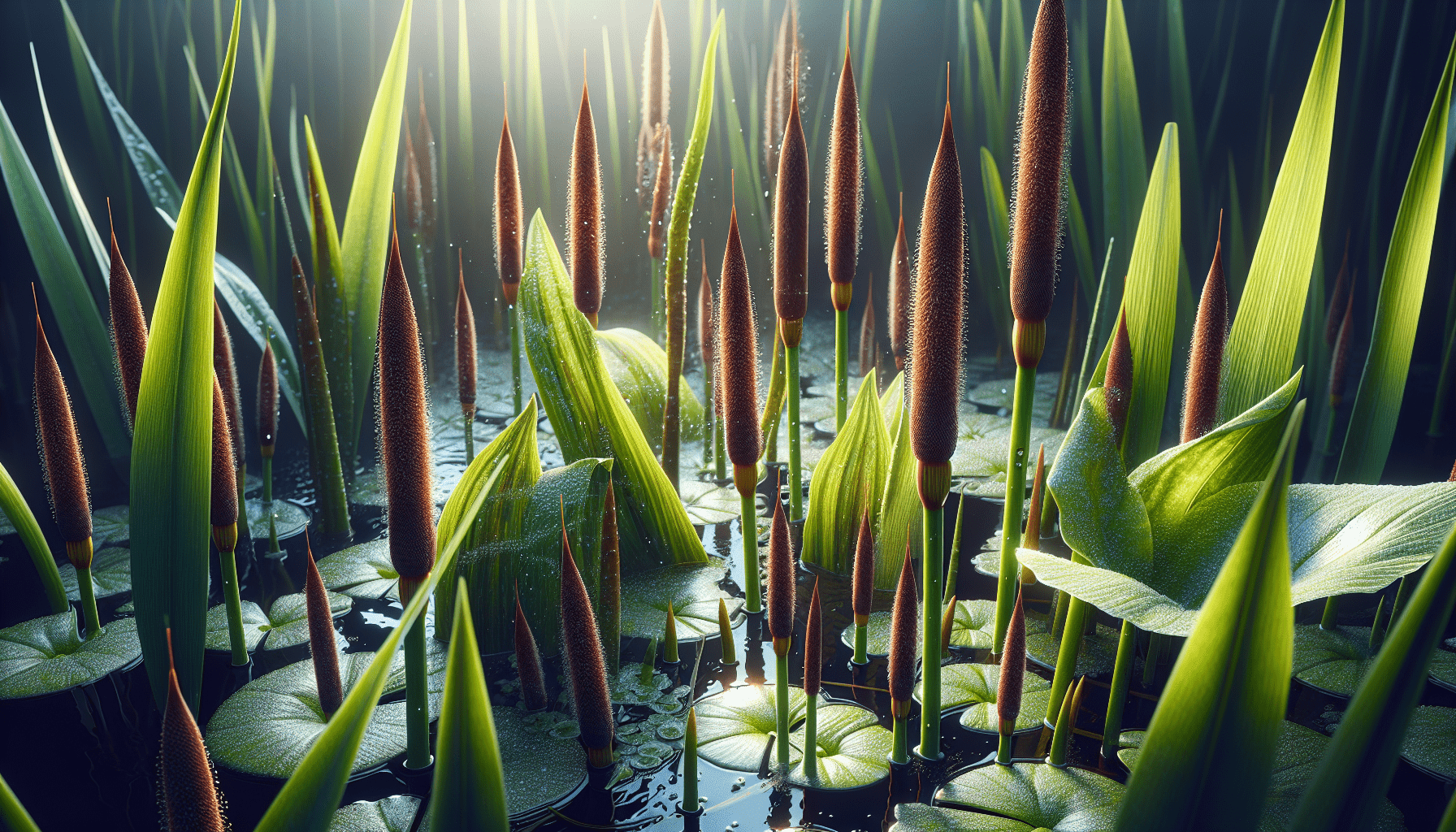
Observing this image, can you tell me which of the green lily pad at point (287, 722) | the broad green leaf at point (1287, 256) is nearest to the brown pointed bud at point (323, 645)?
the green lily pad at point (287, 722)

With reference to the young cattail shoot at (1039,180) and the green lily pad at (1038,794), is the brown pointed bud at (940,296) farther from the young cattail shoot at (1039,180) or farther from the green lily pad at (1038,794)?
the green lily pad at (1038,794)

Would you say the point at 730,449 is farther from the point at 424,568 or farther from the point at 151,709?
the point at 151,709

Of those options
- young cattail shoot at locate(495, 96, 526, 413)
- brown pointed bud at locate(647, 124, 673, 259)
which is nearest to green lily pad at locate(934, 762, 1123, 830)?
young cattail shoot at locate(495, 96, 526, 413)

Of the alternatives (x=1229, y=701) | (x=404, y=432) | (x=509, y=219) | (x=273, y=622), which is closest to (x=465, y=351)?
(x=509, y=219)

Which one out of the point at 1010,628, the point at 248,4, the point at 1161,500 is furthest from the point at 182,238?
the point at 248,4

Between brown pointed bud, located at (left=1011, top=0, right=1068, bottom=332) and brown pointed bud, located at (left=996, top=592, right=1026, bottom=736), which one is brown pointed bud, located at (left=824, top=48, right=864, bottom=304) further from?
brown pointed bud, located at (left=996, top=592, right=1026, bottom=736)
